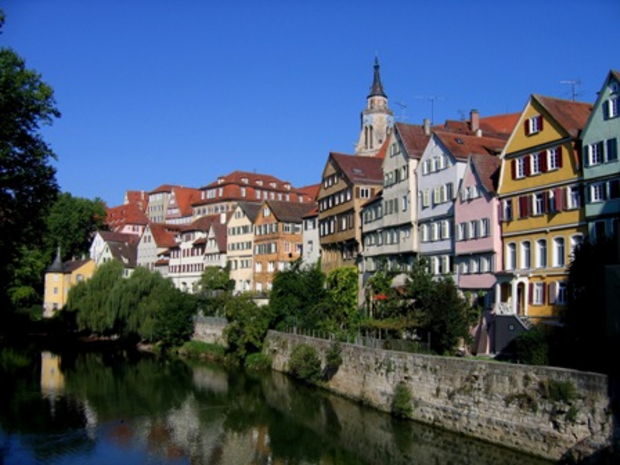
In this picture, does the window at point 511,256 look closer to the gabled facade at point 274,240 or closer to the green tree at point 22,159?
the green tree at point 22,159

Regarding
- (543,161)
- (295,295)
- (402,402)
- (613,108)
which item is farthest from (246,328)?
(613,108)

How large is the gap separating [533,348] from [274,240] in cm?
4370

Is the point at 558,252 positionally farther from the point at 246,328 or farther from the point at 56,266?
the point at 56,266

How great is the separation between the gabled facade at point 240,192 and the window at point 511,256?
71.2 metres

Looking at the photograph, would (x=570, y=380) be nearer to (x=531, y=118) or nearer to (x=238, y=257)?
(x=531, y=118)

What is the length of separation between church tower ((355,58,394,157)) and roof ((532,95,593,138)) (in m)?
71.6

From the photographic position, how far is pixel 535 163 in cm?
3441

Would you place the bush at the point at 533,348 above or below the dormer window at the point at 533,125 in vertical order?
below

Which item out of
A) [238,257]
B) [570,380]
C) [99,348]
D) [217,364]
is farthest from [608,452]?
[238,257]

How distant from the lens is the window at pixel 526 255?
3448 centimetres

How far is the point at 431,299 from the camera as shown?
33.0m

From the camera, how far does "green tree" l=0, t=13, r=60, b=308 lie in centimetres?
2773

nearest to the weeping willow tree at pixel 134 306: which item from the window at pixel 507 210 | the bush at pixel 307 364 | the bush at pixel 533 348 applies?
the bush at pixel 307 364

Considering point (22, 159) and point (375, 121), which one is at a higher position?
point (375, 121)
